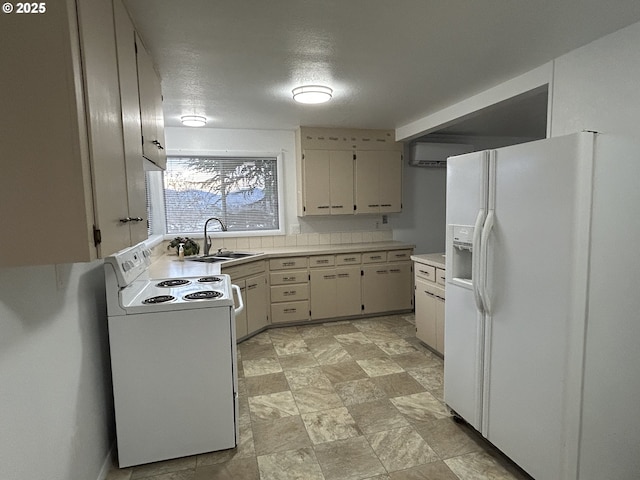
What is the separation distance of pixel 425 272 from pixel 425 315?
42 centimetres

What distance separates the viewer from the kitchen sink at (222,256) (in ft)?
12.0

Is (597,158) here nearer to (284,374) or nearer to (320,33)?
(320,33)

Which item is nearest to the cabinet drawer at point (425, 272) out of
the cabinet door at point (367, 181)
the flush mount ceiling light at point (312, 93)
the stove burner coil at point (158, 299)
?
the cabinet door at point (367, 181)

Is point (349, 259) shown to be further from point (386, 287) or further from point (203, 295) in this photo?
point (203, 295)

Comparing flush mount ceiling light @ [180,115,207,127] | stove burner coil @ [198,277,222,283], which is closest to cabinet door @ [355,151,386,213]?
flush mount ceiling light @ [180,115,207,127]

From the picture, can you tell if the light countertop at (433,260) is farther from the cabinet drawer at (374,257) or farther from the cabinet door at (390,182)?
the cabinet door at (390,182)

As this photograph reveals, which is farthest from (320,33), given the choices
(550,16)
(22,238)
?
(22,238)

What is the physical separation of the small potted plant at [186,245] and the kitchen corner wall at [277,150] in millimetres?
996

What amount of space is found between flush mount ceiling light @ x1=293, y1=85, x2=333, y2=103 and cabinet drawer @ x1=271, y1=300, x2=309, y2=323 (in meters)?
2.29

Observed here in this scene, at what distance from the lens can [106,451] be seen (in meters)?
1.98

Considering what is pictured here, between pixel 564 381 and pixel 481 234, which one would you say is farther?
pixel 481 234

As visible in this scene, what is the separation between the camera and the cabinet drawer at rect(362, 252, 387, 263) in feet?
14.1

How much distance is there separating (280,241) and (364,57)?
2716 millimetres

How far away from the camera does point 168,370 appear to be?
197 centimetres
